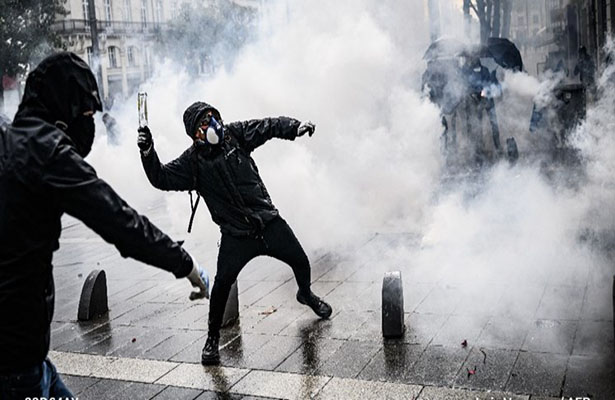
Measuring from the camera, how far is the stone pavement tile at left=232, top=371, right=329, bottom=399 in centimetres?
438

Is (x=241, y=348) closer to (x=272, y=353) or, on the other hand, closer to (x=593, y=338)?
(x=272, y=353)

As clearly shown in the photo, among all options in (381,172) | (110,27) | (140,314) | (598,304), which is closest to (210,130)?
(140,314)

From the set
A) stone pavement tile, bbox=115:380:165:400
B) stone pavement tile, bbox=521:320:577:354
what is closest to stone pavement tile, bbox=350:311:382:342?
stone pavement tile, bbox=521:320:577:354

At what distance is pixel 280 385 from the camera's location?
451 centimetres

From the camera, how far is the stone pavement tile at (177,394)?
444cm

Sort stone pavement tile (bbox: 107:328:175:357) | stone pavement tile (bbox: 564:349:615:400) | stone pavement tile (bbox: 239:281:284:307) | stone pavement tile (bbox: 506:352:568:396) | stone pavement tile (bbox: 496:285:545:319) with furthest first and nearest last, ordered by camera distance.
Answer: stone pavement tile (bbox: 239:281:284:307) < stone pavement tile (bbox: 496:285:545:319) < stone pavement tile (bbox: 107:328:175:357) < stone pavement tile (bbox: 506:352:568:396) < stone pavement tile (bbox: 564:349:615:400)

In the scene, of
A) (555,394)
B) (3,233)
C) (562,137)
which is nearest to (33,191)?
(3,233)

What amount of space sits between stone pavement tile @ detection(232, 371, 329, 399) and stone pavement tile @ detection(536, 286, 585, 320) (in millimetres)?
1936

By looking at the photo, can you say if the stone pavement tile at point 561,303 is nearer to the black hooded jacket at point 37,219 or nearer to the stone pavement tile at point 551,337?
the stone pavement tile at point 551,337

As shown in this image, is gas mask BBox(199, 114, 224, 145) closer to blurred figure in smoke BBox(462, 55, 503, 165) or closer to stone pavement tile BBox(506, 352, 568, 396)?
stone pavement tile BBox(506, 352, 568, 396)

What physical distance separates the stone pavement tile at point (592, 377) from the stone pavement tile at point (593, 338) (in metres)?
0.08

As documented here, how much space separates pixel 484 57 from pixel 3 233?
15.5 m

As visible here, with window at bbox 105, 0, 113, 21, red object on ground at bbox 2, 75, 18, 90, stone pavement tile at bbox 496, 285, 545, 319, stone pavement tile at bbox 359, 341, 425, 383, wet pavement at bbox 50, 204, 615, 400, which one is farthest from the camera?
window at bbox 105, 0, 113, 21

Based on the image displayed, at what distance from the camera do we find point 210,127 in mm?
4945
